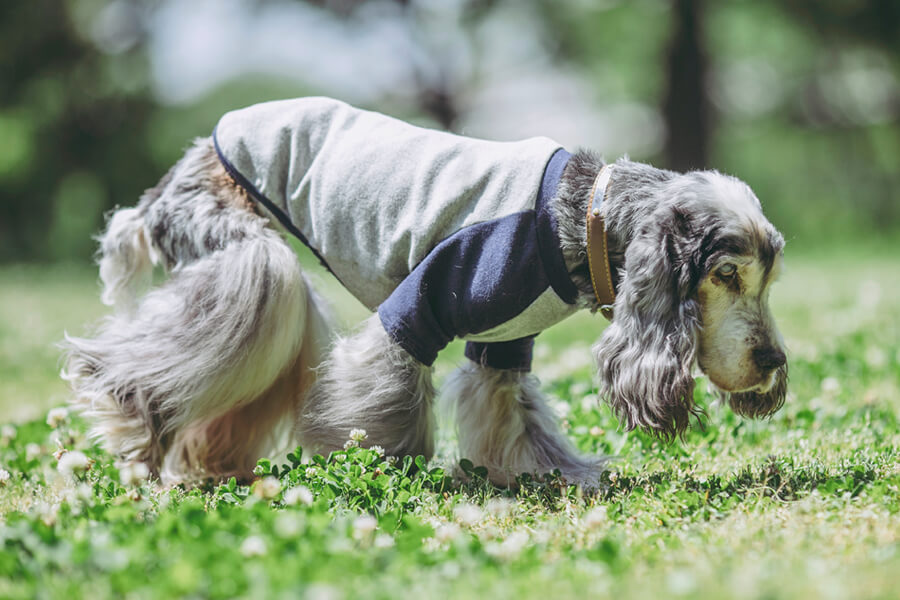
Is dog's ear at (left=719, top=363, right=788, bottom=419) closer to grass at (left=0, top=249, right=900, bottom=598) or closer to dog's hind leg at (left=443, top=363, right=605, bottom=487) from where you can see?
grass at (left=0, top=249, right=900, bottom=598)

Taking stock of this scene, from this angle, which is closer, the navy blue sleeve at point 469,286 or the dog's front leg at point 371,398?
the navy blue sleeve at point 469,286

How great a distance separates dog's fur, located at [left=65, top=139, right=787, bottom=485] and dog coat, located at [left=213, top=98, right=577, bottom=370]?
0.09m

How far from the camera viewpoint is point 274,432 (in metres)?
3.70

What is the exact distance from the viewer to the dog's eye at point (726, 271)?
2.83m

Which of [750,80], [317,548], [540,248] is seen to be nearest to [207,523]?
[317,548]

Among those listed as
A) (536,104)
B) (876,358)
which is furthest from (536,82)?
(876,358)

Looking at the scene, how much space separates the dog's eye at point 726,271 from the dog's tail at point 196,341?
147cm

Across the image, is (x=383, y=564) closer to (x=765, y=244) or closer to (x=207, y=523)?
(x=207, y=523)

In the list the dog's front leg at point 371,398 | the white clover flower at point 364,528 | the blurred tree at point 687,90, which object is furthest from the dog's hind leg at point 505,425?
the blurred tree at point 687,90

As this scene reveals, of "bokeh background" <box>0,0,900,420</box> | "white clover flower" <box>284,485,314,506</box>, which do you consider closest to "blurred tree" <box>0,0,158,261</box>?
"bokeh background" <box>0,0,900,420</box>

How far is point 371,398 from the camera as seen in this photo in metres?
3.20

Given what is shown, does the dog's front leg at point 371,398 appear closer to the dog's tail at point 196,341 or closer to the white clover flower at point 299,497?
the dog's tail at point 196,341

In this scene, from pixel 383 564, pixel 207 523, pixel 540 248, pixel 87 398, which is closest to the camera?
pixel 383 564

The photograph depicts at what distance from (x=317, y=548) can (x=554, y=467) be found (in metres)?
1.52
